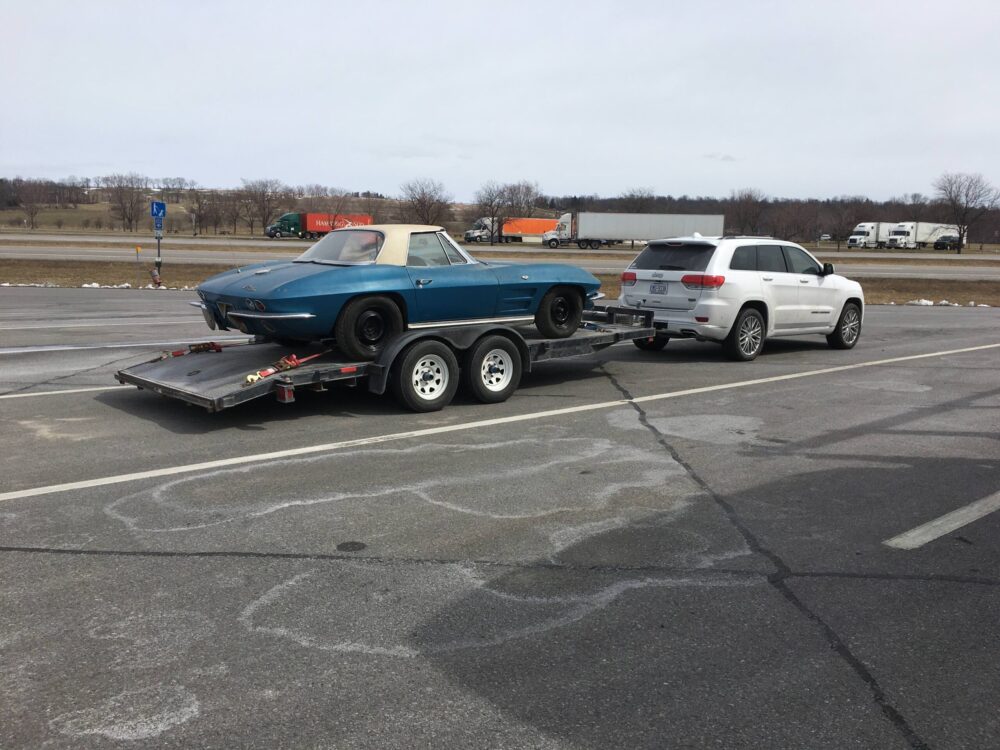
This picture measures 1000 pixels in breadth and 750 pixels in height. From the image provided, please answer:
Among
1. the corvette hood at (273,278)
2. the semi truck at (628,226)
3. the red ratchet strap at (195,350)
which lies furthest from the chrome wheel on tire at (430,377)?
the semi truck at (628,226)

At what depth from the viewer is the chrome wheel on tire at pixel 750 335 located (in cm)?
1241

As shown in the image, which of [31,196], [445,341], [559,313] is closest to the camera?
[445,341]

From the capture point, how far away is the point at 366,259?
28.6 ft

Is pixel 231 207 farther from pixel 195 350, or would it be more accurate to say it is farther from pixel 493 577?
pixel 493 577

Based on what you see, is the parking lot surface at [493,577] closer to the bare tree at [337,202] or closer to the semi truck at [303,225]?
the semi truck at [303,225]

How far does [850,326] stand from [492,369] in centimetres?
793

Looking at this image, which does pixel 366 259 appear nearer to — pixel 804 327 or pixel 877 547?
pixel 877 547

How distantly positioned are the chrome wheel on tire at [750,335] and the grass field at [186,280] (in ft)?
45.1

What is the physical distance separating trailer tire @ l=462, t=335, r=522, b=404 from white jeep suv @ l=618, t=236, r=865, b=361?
3669 mm

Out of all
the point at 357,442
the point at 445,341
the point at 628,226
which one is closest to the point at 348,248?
the point at 445,341

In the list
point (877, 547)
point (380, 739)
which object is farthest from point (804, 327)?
point (380, 739)

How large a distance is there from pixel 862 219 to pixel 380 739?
131555 mm

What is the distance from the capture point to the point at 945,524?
5539mm

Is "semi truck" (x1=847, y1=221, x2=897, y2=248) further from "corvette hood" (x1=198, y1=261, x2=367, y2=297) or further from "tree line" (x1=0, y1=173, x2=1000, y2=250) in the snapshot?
"corvette hood" (x1=198, y1=261, x2=367, y2=297)
